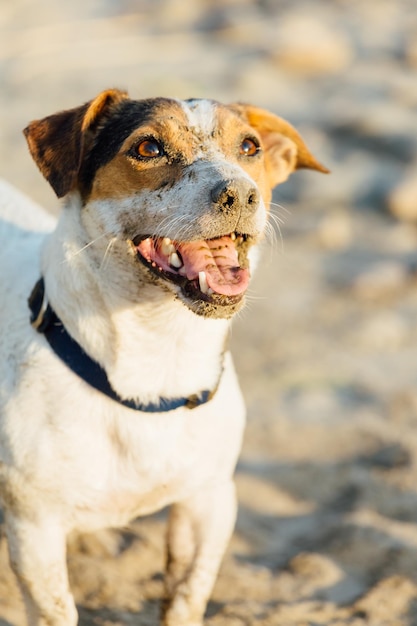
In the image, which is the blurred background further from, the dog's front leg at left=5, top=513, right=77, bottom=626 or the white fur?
the white fur

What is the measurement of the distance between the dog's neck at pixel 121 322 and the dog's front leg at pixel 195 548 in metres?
0.49

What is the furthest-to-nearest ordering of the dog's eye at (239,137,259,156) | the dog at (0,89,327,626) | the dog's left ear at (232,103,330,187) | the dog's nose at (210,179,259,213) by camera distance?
the dog's left ear at (232,103,330,187) → the dog's eye at (239,137,259,156) → the dog at (0,89,327,626) → the dog's nose at (210,179,259,213)

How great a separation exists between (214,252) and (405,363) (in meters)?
3.06

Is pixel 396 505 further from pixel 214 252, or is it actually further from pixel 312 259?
pixel 312 259

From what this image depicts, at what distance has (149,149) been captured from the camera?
3283mm

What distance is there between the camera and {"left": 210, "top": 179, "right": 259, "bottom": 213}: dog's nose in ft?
9.96

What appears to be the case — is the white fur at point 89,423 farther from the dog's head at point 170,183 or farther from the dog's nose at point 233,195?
the dog's nose at point 233,195

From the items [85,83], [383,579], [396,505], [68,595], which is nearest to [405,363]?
[396,505]

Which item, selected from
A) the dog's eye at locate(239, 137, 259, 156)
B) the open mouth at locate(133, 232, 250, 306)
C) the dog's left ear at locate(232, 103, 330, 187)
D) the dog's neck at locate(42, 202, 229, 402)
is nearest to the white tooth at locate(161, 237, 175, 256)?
Answer: the open mouth at locate(133, 232, 250, 306)

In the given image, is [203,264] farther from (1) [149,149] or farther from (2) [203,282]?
(1) [149,149]

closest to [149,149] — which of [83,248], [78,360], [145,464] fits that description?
[83,248]

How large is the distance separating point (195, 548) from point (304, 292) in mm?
3538

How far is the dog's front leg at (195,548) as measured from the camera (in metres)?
3.57

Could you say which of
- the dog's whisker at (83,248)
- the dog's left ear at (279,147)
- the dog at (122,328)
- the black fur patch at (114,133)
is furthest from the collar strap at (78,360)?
the dog's left ear at (279,147)
